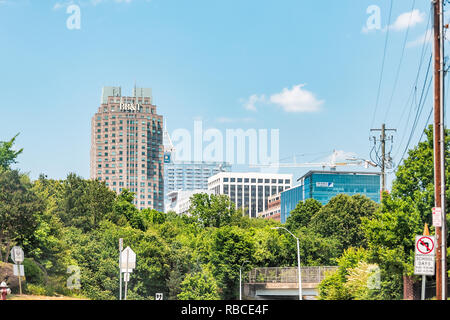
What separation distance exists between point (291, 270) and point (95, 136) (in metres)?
47.0

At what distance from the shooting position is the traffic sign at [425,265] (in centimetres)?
1969

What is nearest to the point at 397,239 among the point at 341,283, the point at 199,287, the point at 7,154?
the point at 341,283

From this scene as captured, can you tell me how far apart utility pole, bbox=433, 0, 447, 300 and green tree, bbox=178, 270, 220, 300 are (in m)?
42.3

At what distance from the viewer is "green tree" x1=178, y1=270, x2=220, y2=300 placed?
64.2 m

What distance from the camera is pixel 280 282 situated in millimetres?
69312

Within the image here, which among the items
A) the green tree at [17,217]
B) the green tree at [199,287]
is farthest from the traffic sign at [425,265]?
the green tree at [199,287]

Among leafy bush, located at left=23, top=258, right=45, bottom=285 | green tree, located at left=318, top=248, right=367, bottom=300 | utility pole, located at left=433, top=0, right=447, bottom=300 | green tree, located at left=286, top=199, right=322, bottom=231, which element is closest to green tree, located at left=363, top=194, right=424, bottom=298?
green tree, located at left=318, top=248, right=367, bottom=300

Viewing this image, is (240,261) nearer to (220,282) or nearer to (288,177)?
(220,282)

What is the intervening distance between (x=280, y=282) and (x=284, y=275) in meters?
1.66

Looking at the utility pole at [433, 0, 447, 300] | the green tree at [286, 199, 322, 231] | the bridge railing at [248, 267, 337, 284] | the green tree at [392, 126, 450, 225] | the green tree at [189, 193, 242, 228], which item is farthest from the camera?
the green tree at [286, 199, 322, 231]

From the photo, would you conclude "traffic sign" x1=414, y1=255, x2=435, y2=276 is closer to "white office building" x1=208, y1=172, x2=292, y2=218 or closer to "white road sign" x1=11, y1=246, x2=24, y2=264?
"white road sign" x1=11, y1=246, x2=24, y2=264

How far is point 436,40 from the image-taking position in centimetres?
2522

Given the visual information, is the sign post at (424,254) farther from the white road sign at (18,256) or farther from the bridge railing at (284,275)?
the bridge railing at (284,275)
